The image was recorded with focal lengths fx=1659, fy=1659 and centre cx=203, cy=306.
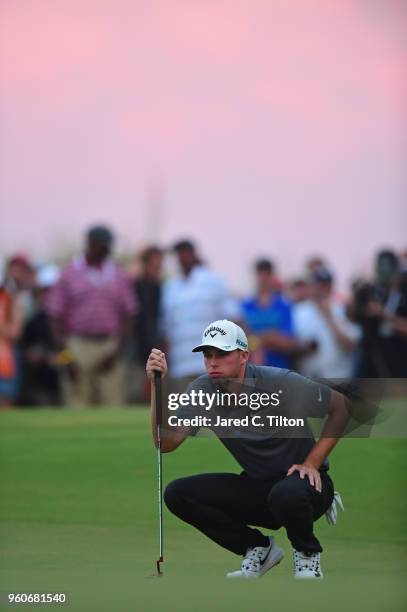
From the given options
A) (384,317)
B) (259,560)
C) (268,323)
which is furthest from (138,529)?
(268,323)

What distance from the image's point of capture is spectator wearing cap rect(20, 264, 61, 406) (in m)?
17.0

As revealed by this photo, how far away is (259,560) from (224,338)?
3.94ft

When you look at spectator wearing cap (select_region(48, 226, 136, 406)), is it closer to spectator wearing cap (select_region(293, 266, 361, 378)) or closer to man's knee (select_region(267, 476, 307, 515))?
spectator wearing cap (select_region(293, 266, 361, 378))

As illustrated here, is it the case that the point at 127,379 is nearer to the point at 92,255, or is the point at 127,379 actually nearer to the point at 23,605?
the point at 92,255

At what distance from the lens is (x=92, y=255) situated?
50.6ft

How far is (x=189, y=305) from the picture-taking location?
618 inches

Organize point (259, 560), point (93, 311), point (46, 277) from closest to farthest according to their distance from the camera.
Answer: point (259, 560) → point (93, 311) → point (46, 277)

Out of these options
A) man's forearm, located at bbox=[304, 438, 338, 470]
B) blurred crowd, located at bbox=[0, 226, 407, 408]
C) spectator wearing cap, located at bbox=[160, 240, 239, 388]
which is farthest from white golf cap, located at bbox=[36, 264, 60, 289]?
man's forearm, located at bbox=[304, 438, 338, 470]

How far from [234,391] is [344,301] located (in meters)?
9.00

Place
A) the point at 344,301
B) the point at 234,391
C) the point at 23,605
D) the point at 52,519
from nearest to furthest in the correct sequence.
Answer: the point at 23,605 → the point at 234,391 → the point at 52,519 → the point at 344,301

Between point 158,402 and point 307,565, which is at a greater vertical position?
point 158,402

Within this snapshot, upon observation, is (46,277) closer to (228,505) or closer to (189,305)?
(189,305)

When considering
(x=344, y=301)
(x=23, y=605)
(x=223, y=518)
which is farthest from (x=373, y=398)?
(x=344, y=301)

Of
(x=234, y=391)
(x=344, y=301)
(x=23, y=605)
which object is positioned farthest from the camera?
(x=344, y=301)
